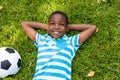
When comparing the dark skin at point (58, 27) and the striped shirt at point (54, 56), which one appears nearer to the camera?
the striped shirt at point (54, 56)

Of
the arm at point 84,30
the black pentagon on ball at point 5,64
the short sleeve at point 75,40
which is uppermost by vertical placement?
the arm at point 84,30

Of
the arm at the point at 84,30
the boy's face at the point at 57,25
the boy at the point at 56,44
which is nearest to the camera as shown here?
the boy at the point at 56,44

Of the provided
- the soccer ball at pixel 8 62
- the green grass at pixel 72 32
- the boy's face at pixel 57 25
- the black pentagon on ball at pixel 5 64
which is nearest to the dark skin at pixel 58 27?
the boy's face at pixel 57 25

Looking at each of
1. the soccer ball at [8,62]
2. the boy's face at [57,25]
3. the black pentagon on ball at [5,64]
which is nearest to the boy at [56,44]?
the boy's face at [57,25]

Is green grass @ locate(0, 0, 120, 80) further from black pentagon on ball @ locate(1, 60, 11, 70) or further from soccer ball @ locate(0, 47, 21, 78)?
black pentagon on ball @ locate(1, 60, 11, 70)

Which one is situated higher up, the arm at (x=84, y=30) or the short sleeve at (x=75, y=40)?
the arm at (x=84, y=30)

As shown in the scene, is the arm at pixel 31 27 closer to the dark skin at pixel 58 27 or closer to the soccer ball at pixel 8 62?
the dark skin at pixel 58 27

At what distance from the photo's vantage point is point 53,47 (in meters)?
5.16

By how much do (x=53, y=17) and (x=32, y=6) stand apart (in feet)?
2.76

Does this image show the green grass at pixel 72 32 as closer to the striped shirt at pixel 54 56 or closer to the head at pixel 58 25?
the striped shirt at pixel 54 56

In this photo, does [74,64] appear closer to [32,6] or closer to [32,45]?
[32,45]

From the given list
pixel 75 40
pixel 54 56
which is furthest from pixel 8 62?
pixel 75 40

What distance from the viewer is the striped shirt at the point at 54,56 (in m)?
4.94

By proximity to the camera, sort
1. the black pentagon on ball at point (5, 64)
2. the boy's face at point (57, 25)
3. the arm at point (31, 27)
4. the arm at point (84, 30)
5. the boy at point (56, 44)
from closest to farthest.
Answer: the black pentagon on ball at point (5, 64) < the boy at point (56, 44) < the boy's face at point (57, 25) < the arm at point (84, 30) < the arm at point (31, 27)
